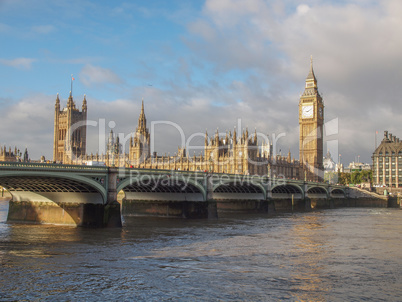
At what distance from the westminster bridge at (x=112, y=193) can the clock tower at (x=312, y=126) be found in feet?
248

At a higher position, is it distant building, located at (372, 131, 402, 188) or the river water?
distant building, located at (372, 131, 402, 188)

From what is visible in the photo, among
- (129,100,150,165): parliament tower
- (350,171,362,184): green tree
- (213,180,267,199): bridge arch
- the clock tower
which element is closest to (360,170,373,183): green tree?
(350,171,362,184): green tree

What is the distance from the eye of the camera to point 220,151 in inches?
4035

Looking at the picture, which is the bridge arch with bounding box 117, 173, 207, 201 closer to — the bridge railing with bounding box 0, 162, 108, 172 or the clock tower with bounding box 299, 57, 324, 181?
the bridge railing with bounding box 0, 162, 108, 172

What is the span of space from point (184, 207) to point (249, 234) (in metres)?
14.7

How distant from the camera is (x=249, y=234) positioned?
36.2 meters

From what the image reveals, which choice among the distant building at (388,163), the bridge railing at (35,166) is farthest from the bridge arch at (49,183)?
the distant building at (388,163)

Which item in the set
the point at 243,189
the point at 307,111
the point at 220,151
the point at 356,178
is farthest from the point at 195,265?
the point at 356,178

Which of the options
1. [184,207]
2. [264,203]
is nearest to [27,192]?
[184,207]

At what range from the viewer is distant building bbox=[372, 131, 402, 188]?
126 m

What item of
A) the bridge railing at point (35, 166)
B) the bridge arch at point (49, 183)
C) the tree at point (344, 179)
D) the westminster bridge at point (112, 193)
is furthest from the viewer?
the tree at point (344, 179)

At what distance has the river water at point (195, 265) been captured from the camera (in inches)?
699

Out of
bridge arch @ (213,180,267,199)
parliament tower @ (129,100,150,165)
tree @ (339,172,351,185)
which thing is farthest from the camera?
tree @ (339,172,351,185)

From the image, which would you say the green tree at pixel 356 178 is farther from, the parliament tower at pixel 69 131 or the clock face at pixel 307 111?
the parliament tower at pixel 69 131
